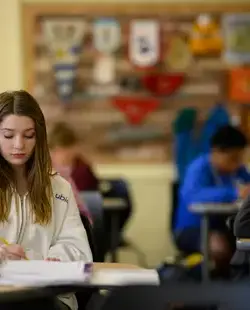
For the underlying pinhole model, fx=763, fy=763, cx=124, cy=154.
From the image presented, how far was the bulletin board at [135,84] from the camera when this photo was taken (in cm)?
610

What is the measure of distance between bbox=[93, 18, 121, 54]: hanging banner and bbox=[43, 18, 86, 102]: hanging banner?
0.11 meters

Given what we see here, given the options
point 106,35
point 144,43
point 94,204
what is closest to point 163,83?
point 144,43

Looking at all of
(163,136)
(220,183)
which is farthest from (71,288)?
(163,136)

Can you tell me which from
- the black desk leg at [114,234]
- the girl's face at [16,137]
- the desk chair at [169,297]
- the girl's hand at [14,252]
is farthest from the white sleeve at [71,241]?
the black desk leg at [114,234]

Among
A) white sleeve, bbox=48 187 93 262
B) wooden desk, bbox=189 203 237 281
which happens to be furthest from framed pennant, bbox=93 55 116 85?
white sleeve, bbox=48 187 93 262

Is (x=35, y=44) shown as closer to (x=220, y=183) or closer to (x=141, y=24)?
(x=141, y=24)

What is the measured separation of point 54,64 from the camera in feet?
20.0

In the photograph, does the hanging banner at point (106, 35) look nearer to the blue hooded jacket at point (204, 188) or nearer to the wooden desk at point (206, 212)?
the blue hooded jacket at point (204, 188)

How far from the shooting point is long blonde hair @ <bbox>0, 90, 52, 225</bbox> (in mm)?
2541

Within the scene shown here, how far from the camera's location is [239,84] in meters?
6.10

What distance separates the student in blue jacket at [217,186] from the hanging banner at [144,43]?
140 cm

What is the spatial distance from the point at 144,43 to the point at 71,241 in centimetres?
371

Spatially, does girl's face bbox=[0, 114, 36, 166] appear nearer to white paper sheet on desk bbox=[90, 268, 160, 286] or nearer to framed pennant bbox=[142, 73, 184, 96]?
white paper sheet on desk bbox=[90, 268, 160, 286]

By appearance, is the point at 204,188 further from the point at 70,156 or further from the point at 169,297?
the point at 169,297
